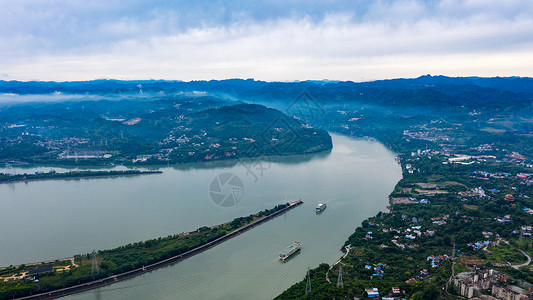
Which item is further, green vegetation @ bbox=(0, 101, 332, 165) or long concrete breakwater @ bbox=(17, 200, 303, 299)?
green vegetation @ bbox=(0, 101, 332, 165)

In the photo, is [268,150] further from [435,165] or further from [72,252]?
[72,252]

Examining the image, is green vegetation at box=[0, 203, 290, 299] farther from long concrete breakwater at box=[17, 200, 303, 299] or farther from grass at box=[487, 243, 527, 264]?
grass at box=[487, 243, 527, 264]


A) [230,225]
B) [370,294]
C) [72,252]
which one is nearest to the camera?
[370,294]

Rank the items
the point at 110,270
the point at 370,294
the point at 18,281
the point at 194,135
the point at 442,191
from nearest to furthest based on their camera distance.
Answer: the point at 370,294 → the point at 18,281 → the point at 110,270 → the point at 442,191 → the point at 194,135

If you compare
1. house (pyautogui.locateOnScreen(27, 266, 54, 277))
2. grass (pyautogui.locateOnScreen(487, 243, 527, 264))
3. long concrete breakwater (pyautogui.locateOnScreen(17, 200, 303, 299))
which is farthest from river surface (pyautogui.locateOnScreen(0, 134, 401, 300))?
grass (pyautogui.locateOnScreen(487, 243, 527, 264))

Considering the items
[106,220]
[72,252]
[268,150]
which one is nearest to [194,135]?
[268,150]

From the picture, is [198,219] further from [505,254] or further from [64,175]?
[64,175]

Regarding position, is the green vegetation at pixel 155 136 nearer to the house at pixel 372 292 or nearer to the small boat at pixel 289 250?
the small boat at pixel 289 250

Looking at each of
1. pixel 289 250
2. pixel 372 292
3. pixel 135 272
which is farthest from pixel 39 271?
pixel 372 292
